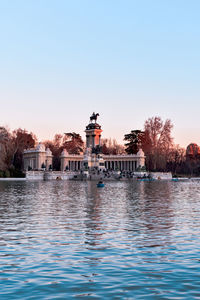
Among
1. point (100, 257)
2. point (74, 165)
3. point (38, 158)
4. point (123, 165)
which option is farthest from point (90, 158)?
point (100, 257)

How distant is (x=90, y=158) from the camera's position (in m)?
139

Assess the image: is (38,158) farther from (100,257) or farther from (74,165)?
(100,257)

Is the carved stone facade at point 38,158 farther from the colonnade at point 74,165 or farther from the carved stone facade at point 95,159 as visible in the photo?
the colonnade at point 74,165

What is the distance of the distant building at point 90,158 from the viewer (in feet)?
452

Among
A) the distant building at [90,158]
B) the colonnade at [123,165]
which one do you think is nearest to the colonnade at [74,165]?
the distant building at [90,158]

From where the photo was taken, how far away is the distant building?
452 ft

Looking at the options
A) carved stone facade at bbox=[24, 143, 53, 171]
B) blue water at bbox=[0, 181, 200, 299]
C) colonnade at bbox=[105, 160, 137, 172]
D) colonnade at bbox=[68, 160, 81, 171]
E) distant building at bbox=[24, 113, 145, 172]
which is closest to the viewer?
blue water at bbox=[0, 181, 200, 299]

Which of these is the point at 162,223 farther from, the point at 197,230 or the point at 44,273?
the point at 44,273

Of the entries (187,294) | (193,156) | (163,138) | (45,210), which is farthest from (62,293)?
(193,156)

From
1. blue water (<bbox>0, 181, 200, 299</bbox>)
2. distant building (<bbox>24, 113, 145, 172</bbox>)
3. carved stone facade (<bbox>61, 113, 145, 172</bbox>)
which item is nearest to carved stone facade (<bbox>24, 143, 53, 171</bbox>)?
distant building (<bbox>24, 113, 145, 172</bbox>)

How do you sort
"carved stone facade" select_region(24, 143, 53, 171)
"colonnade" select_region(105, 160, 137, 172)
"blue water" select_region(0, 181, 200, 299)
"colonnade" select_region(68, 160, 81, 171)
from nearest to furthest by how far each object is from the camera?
"blue water" select_region(0, 181, 200, 299), "carved stone facade" select_region(24, 143, 53, 171), "colonnade" select_region(105, 160, 137, 172), "colonnade" select_region(68, 160, 81, 171)

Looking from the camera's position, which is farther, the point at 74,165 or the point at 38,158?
the point at 74,165

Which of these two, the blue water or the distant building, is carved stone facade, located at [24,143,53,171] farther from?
the blue water

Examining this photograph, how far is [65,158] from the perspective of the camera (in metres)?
143
